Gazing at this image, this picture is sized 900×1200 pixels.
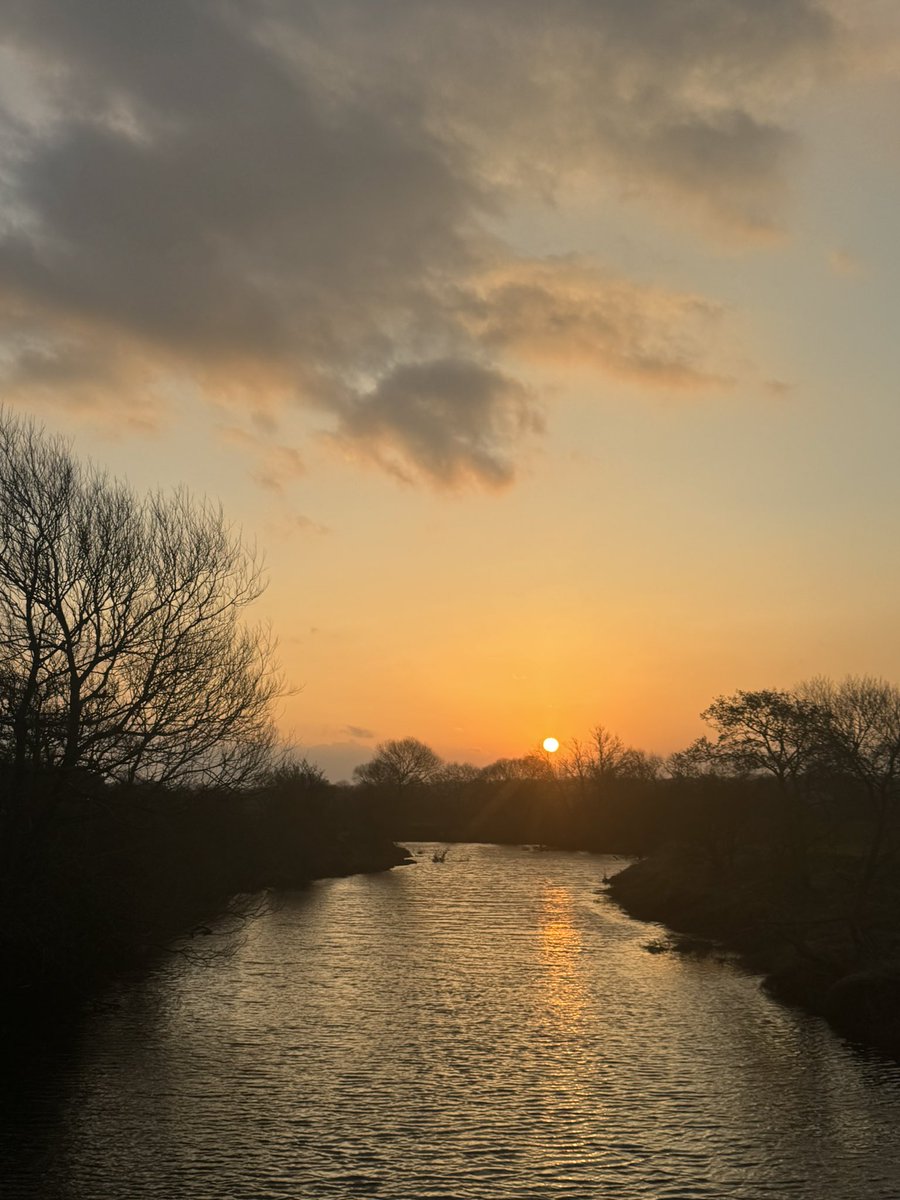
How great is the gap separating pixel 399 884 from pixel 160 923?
41749 millimetres

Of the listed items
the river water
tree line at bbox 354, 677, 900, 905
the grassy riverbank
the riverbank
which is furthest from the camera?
tree line at bbox 354, 677, 900, 905

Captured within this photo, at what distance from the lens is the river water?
18.9 metres

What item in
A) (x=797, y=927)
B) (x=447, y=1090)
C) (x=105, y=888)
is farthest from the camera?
(x=797, y=927)

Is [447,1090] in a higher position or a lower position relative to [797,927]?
lower

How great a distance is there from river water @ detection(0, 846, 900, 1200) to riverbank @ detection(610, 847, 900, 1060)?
1289 millimetres

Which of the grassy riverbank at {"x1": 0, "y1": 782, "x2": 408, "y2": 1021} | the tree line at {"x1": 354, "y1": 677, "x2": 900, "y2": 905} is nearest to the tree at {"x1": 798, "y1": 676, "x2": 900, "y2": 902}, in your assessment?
the tree line at {"x1": 354, "y1": 677, "x2": 900, "y2": 905}

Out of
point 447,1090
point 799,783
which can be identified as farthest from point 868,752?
point 447,1090

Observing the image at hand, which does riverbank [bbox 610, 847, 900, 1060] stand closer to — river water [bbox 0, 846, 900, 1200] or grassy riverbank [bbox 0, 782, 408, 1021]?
river water [bbox 0, 846, 900, 1200]

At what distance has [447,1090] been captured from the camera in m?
24.4

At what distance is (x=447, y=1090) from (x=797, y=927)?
81.8 feet

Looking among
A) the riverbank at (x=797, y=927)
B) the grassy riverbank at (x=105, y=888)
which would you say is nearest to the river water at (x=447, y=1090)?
the riverbank at (x=797, y=927)

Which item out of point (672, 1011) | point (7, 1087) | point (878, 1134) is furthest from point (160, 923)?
point (878, 1134)

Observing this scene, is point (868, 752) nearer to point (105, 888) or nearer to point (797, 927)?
point (797, 927)

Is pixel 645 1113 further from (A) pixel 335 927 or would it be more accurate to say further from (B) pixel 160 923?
(A) pixel 335 927
